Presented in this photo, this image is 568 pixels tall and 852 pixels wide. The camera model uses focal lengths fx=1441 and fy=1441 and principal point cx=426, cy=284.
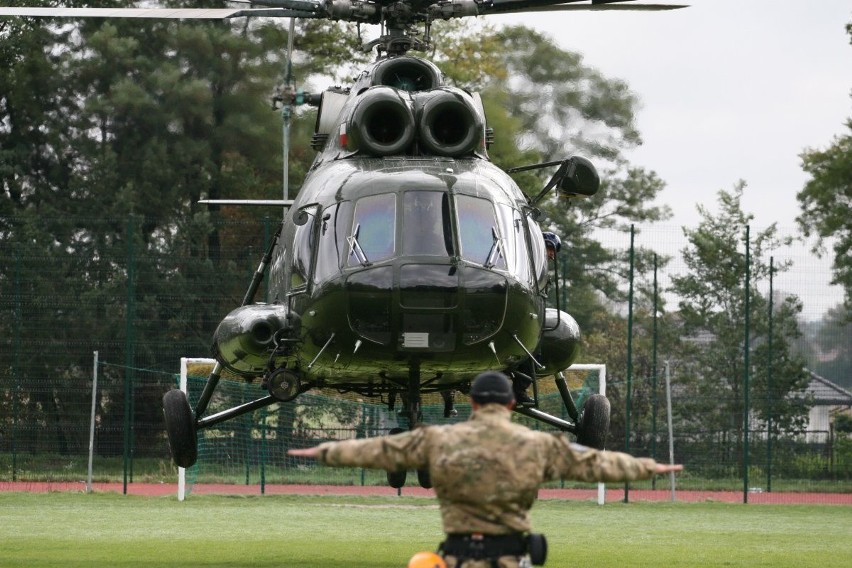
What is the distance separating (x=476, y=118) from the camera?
1294 cm

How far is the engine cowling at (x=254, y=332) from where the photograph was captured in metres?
12.5

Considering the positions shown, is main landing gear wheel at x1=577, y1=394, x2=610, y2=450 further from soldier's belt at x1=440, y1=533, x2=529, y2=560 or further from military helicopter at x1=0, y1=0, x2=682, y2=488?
soldier's belt at x1=440, y1=533, x2=529, y2=560

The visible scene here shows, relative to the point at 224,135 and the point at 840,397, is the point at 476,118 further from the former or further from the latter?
the point at 224,135

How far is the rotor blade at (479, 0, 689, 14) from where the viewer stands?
13.4 m

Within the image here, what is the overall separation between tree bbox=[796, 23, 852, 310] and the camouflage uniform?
25.9 metres

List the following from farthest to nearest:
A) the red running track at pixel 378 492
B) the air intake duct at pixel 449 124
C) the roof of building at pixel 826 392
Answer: the roof of building at pixel 826 392 < the red running track at pixel 378 492 < the air intake duct at pixel 449 124

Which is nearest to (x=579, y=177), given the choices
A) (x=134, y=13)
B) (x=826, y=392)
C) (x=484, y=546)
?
(x=134, y=13)

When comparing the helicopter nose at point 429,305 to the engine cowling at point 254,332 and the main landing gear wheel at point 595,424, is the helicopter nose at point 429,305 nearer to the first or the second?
the engine cowling at point 254,332

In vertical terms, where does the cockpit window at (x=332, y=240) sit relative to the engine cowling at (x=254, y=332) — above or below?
above

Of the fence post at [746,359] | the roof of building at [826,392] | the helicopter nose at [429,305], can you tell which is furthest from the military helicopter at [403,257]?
the roof of building at [826,392]

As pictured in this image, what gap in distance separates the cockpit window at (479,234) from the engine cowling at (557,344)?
1739mm

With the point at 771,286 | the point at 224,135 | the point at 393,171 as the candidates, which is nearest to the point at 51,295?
the point at 224,135

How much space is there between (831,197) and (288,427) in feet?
57.0

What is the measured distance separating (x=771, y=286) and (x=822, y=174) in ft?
35.6
